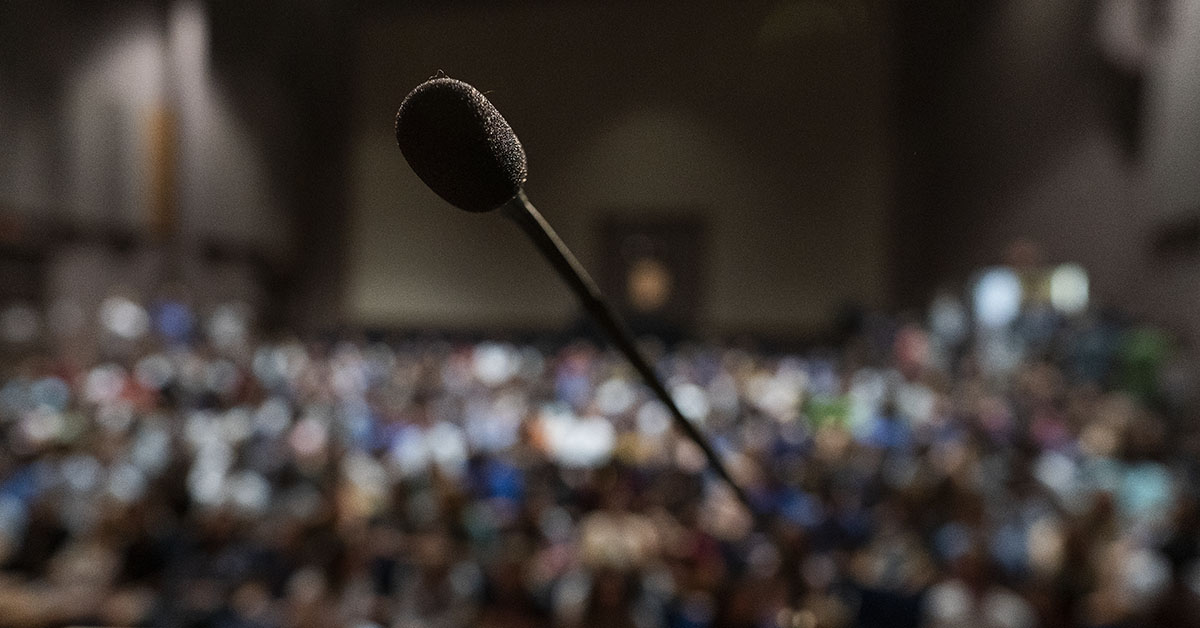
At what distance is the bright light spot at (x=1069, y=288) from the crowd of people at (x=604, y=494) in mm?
1342

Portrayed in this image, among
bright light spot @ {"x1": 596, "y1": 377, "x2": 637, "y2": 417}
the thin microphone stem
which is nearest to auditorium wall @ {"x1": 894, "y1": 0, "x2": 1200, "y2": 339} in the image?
bright light spot @ {"x1": 596, "y1": 377, "x2": 637, "y2": 417}

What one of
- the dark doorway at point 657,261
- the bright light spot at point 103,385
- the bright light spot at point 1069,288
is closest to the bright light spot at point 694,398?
the bright light spot at point 103,385

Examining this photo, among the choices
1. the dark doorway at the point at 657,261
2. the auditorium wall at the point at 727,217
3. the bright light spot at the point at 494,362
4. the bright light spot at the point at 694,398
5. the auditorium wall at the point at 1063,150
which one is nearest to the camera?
the bright light spot at the point at 694,398

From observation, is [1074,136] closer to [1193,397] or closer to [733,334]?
[1193,397]

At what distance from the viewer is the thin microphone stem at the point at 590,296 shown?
69 centimetres

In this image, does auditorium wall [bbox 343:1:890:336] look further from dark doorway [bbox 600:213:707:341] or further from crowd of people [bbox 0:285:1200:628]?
crowd of people [bbox 0:285:1200:628]

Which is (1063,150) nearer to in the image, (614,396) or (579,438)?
(614,396)

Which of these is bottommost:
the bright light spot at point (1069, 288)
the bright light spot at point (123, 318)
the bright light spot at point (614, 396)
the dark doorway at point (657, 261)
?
the dark doorway at point (657, 261)

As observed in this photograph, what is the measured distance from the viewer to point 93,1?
9.78 metres

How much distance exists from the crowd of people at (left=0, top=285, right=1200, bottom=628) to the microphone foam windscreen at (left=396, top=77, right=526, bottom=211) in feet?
1.94

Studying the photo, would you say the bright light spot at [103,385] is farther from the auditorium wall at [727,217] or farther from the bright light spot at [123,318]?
the auditorium wall at [727,217]

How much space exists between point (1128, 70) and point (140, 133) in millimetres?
11484

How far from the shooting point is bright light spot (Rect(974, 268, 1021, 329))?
32.6 feet

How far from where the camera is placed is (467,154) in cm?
67
